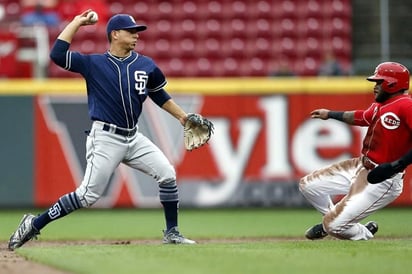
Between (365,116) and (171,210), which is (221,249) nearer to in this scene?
(171,210)

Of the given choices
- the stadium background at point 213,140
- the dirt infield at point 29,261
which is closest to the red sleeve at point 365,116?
the dirt infield at point 29,261

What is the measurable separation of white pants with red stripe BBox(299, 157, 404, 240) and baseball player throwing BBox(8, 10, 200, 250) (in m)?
1.44

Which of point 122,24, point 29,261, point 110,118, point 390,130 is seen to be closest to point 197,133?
point 110,118

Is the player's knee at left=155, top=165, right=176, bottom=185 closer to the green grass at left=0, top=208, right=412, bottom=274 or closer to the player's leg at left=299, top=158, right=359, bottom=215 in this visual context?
the green grass at left=0, top=208, right=412, bottom=274

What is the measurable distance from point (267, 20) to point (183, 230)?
711 centimetres

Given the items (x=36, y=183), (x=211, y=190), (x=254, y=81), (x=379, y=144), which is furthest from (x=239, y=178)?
(x=379, y=144)

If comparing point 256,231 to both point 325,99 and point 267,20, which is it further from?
point 267,20

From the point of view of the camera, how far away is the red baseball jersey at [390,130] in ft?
27.3

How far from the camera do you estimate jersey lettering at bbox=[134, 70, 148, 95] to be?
8383 mm

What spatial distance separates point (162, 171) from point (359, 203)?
1748mm

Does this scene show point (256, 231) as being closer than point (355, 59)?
Yes

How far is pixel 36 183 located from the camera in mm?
13836

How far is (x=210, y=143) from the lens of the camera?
45.9ft

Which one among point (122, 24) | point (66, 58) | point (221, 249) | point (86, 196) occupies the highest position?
point (122, 24)
